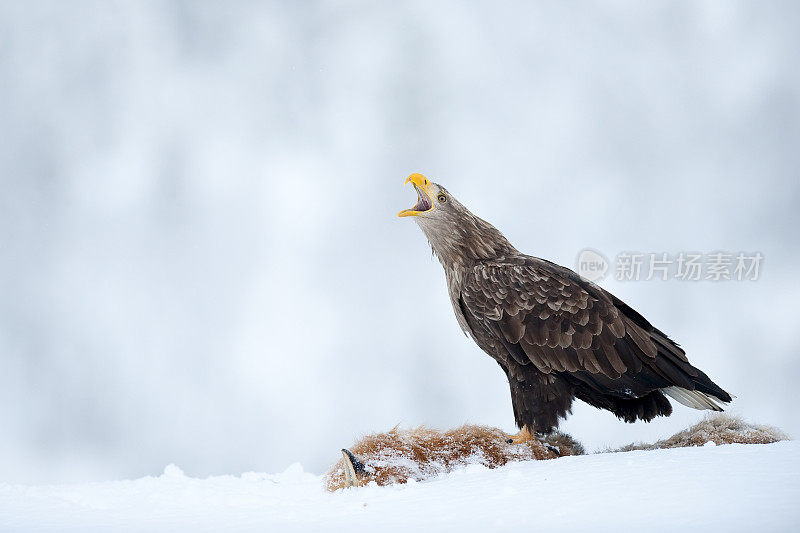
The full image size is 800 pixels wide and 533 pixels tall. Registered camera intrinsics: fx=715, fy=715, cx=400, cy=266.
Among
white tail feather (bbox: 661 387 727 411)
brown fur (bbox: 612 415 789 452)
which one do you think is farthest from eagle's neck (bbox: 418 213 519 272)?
brown fur (bbox: 612 415 789 452)

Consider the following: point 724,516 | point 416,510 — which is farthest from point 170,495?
point 724,516

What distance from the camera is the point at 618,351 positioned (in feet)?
15.6

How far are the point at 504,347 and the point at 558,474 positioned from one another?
121 centimetres

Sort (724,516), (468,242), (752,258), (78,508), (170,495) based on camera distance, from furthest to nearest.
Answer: (752,258) < (468,242) < (170,495) < (78,508) < (724,516)

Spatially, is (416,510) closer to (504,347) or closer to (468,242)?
(504,347)

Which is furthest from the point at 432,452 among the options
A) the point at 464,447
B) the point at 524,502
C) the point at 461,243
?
the point at 461,243

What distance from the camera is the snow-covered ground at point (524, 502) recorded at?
9.93ft

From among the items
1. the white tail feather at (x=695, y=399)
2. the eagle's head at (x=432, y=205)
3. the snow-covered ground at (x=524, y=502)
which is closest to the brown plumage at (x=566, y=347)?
the white tail feather at (x=695, y=399)

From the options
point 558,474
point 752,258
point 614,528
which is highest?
point 752,258

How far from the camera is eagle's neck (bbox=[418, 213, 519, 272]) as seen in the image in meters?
5.16

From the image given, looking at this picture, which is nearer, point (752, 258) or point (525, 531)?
→ point (525, 531)

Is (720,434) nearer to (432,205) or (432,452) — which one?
(432,452)

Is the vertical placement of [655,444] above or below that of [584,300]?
below

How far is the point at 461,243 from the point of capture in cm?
516
